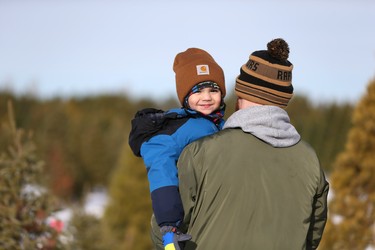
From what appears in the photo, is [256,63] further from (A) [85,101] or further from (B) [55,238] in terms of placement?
(A) [85,101]

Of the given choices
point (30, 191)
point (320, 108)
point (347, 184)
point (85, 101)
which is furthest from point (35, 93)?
point (30, 191)

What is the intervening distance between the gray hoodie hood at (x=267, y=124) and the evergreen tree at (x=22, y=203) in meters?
4.48

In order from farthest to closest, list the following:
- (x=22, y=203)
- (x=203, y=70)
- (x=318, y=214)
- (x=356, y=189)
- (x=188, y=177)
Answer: (x=356, y=189), (x=22, y=203), (x=203, y=70), (x=318, y=214), (x=188, y=177)

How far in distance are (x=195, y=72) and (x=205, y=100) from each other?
0.15m

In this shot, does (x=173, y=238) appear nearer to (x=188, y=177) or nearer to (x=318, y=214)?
(x=188, y=177)

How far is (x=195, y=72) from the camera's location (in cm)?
314

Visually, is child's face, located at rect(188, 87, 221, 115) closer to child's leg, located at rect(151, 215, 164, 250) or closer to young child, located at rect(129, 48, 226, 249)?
young child, located at rect(129, 48, 226, 249)

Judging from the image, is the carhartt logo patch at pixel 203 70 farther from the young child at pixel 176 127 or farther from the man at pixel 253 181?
the man at pixel 253 181

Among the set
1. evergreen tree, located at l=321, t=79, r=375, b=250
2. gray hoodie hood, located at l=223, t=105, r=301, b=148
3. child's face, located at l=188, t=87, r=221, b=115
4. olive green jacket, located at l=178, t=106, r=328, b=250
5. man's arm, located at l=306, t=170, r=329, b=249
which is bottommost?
evergreen tree, located at l=321, t=79, r=375, b=250

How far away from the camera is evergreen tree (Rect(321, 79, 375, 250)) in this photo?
13.2 m

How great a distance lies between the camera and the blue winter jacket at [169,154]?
2812mm

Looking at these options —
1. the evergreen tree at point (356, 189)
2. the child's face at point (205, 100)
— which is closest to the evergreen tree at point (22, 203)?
the child's face at point (205, 100)

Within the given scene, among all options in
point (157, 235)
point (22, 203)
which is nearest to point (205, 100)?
point (157, 235)

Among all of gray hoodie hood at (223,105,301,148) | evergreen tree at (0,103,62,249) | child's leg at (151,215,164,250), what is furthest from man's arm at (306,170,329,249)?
evergreen tree at (0,103,62,249)
